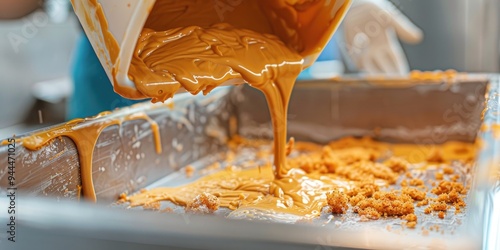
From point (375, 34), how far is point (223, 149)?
2.14 ft

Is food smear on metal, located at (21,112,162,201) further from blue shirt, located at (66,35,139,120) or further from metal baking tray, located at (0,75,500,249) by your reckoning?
blue shirt, located at (66,35,139,120)

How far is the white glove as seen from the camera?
1.69 meters

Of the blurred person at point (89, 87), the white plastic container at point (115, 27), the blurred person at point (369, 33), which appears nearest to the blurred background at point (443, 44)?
the blurred person at point (369, 33)

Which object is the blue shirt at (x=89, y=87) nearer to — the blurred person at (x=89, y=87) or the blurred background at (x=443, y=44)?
the blurred person at (x=89, y=87)

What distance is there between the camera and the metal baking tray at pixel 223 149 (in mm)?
454

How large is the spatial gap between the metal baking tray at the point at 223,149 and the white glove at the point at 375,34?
319 mm

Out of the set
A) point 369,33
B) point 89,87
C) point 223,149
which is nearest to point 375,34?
point 369,33

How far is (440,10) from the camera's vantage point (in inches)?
90.8

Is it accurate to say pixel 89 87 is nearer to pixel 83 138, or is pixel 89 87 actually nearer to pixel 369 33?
pixel 83 138

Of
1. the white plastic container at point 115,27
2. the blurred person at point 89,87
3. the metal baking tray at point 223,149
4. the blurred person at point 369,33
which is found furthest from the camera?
the blurred person at point 369,33

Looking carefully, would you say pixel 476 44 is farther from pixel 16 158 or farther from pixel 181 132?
pixel 16 158

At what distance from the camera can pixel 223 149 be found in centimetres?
144

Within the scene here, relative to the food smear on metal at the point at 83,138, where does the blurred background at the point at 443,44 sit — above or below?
below

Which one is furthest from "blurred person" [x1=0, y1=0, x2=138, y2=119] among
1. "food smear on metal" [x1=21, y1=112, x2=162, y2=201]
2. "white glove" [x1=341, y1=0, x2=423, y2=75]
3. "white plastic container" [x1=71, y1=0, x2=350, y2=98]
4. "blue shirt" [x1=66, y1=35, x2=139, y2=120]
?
"white glove" [x1=341, y1=0, x2=423, y2=75]
